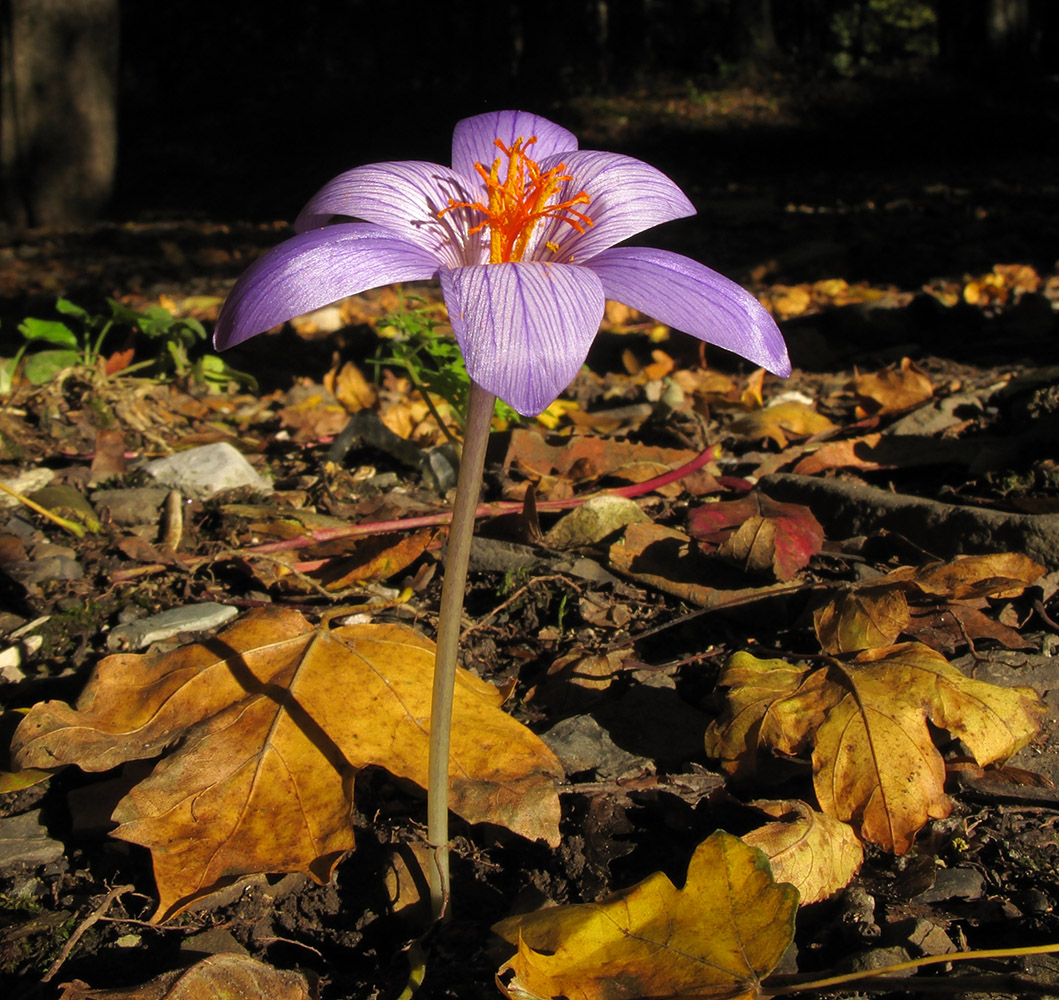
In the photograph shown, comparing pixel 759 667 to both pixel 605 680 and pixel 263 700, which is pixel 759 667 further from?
pixel 263 700

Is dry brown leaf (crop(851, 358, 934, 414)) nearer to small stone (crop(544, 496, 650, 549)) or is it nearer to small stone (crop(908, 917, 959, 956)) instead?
small stone (crop(544, 496, 650, 549))

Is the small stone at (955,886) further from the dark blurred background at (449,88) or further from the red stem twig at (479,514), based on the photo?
the dark blurred background at (449,88)

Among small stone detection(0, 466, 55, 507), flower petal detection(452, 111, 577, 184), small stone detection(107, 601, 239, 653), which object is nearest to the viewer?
flower petal detection(452, 111, 577, 184)

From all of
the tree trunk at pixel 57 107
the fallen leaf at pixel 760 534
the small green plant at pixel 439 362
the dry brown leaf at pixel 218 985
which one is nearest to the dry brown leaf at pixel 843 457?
the fallen leaf at pixel 760 534

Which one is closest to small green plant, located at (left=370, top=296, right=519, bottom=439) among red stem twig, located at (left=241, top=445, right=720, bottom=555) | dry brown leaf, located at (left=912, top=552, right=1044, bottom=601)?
red stem twig, located at (left=241, top=445, right=720, bottom=555)

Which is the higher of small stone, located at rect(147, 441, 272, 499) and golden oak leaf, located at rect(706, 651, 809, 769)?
small stone, located at rect(147, 441, 272, 499)

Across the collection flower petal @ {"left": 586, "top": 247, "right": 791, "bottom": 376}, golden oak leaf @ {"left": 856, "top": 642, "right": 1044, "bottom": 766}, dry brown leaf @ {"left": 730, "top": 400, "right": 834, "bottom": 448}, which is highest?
flower petal @ {"left": 586, "top": 247, "right": 791, "bottom": 376}
